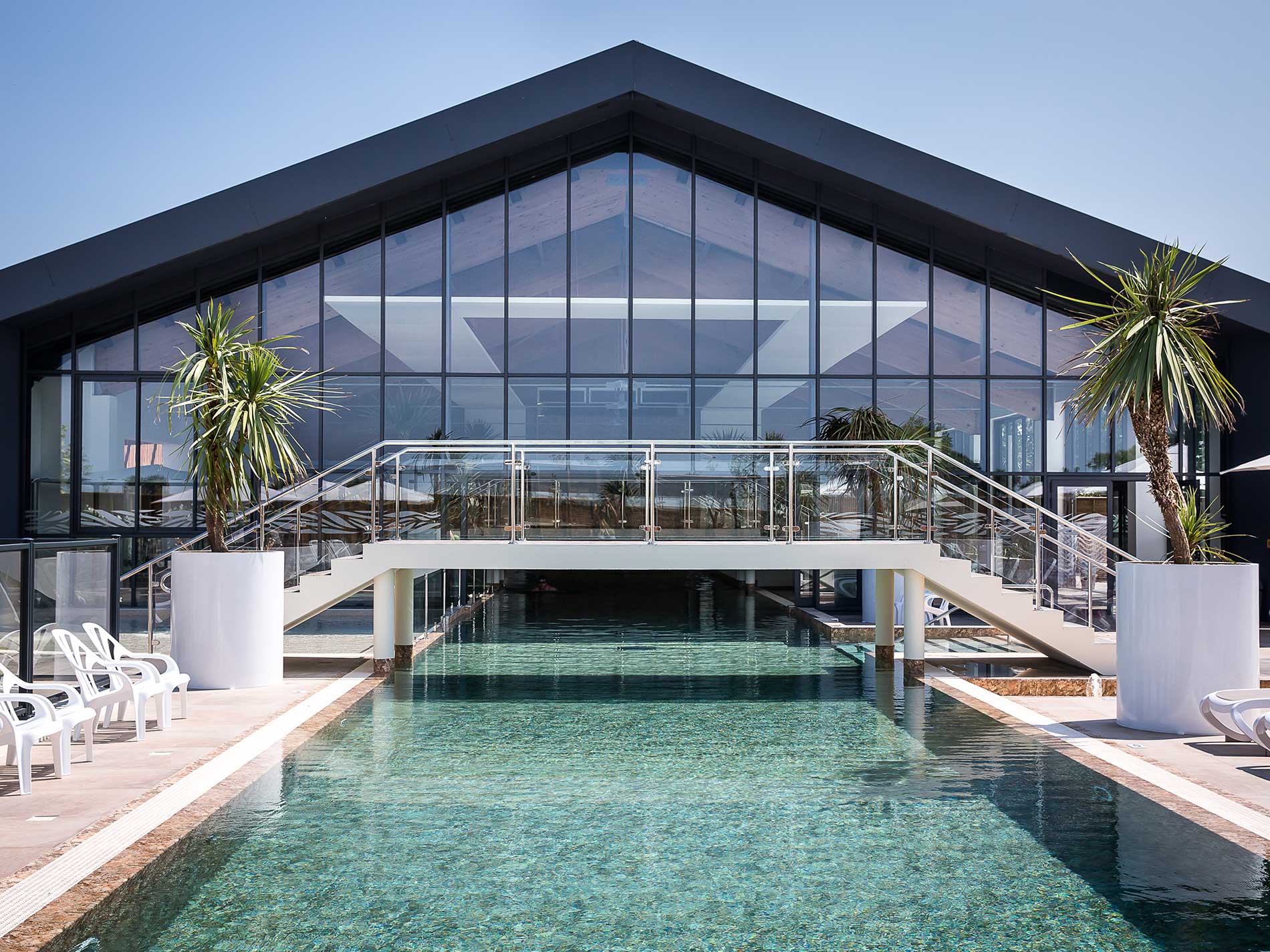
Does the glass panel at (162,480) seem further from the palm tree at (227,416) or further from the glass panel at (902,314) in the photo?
the glass panel at (902,314)

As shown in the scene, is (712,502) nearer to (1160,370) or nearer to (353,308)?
(1160,370)

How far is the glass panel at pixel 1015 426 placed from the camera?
54.4ft

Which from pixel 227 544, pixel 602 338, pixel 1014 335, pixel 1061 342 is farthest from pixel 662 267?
pixel 227 544

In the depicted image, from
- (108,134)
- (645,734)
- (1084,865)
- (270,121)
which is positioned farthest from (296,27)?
(1084,865)

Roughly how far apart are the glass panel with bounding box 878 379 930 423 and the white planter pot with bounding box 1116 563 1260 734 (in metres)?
8.20

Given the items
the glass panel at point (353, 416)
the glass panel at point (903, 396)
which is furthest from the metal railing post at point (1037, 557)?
the glass panel at point (353, 416)

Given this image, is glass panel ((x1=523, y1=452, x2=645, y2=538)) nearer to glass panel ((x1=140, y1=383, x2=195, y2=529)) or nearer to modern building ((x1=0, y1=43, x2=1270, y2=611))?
modern building ((x1=0, y1=43, x2=1270, y2=611))

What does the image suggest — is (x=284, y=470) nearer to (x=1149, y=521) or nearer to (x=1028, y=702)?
(x=1028, y=702)

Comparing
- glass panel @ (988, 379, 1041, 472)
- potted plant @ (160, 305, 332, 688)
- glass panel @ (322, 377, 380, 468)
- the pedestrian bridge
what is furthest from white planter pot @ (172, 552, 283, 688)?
glass panel @ (988, 379, 1041, 472)

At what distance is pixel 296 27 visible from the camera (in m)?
21.0

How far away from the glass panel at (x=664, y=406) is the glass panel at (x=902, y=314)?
127 inches

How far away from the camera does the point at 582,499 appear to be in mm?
11891

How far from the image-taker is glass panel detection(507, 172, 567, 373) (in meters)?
16.6

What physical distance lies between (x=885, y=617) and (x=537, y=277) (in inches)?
311
